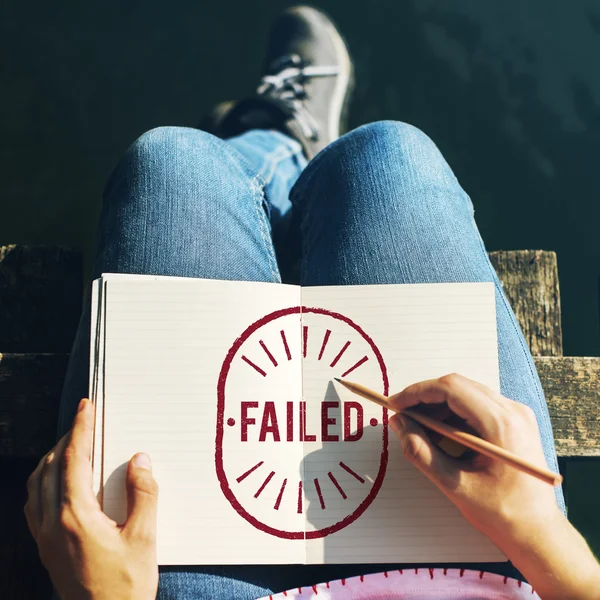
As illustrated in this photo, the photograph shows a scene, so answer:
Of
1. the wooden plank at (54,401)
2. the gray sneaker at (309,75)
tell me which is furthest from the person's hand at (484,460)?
the gray sneaker at (309,75)

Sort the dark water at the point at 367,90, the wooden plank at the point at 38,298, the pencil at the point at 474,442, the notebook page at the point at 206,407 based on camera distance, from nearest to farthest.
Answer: the pencil at the point at 474,442 < the notebook page at the point at 206,407 < the wooden plank at the point at 38,298 < the dark water at the point at 367,90

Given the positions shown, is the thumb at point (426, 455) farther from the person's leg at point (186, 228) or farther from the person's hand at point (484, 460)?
the person's leg at point (186, 228)

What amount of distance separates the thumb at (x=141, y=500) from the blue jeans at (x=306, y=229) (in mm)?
75

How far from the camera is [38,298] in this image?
0.90 m

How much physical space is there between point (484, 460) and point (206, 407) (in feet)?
0.97

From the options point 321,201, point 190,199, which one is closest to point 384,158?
point 321,201

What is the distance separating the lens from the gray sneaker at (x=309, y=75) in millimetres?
1249

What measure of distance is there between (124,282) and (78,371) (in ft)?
0.39

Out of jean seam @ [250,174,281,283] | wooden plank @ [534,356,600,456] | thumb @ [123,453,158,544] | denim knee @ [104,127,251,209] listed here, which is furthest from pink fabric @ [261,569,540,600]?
denim knee @ [104,127,251,209]

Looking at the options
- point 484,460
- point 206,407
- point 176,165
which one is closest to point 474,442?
point 484,460

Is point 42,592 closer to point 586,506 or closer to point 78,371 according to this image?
point 78,371

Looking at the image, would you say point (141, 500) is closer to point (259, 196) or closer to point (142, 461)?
point (142, 461)

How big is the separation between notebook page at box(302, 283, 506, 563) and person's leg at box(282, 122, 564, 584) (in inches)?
1.4

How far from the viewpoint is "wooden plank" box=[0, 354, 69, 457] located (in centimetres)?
78
